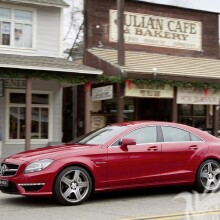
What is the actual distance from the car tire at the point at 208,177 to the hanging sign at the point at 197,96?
9.48 metres

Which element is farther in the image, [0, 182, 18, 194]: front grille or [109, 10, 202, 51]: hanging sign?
[109, 10, 202, 51]: hanging sign

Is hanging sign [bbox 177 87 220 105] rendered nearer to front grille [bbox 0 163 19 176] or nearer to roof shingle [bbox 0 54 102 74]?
roof shingle [bbox 0 54 102 74]

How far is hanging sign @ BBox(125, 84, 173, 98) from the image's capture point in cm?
1808

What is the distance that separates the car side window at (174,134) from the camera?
9.54m

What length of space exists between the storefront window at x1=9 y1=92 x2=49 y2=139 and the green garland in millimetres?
2896

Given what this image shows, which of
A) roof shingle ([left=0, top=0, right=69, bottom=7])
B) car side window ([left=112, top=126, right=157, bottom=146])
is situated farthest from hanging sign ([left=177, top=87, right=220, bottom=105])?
car side window ([left=112, top=126, right=157, bottom=146])

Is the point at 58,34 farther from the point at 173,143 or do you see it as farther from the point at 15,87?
the point at 173,143

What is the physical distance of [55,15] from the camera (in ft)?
65.1

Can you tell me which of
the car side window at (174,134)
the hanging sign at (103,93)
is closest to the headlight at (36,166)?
the car side window at (174,134)

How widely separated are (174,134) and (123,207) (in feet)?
6.86

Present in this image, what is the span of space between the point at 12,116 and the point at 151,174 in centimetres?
1124

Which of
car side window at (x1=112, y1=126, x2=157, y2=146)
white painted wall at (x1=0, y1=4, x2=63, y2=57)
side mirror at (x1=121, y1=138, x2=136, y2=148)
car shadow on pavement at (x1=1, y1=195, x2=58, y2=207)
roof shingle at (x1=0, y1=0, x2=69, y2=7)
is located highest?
roof shingle at (x1=0, y1=0, x2=69, y2=7)

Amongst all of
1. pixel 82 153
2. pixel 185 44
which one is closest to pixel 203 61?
pixel 185 44

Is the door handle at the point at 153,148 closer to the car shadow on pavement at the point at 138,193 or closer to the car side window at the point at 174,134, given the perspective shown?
the car side window at the point at 174,134
